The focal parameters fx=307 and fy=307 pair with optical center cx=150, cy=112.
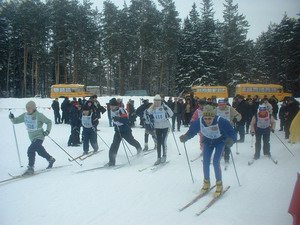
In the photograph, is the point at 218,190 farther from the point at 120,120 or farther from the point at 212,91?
the point at 212,91

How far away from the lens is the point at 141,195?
18.9 feet

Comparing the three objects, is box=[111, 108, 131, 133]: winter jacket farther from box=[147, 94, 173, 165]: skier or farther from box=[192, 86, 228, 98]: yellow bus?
box=[192, 86, 228, 98]: yellow bus

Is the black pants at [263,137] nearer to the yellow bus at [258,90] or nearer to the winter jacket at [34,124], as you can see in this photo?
the winter jacket at [34,124]

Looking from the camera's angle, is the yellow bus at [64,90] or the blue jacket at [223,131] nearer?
the blue jacket at [223,131]

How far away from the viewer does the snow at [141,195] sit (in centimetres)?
470

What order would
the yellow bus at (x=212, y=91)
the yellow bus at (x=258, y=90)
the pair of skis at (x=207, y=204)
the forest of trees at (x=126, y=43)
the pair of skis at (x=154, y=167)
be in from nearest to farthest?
the pair of skis at (x=207, y=204)
the pair of skis at (x=154, y=167)
the yellow bus at (x=258, y=90)
the yellow bus at (x=212, y=91)
the forest of trees at (x=126, y=43)

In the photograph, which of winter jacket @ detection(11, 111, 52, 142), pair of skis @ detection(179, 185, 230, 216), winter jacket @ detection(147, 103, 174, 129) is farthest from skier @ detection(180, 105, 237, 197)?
winter jacket @ detection(11, 111, 52, 142)

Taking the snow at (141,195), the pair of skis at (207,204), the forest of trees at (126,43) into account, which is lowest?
the snow at (141,195)

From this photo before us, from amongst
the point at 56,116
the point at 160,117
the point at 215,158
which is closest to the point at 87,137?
the point at 160,117

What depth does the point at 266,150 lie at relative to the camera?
896 cm

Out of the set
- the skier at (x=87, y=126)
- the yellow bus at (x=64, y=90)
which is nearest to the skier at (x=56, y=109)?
the skier at (x=87, y=126)

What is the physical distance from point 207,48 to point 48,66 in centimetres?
2447

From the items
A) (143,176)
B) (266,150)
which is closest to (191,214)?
(143,176)

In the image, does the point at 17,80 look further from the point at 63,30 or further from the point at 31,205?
the point at 31,205
